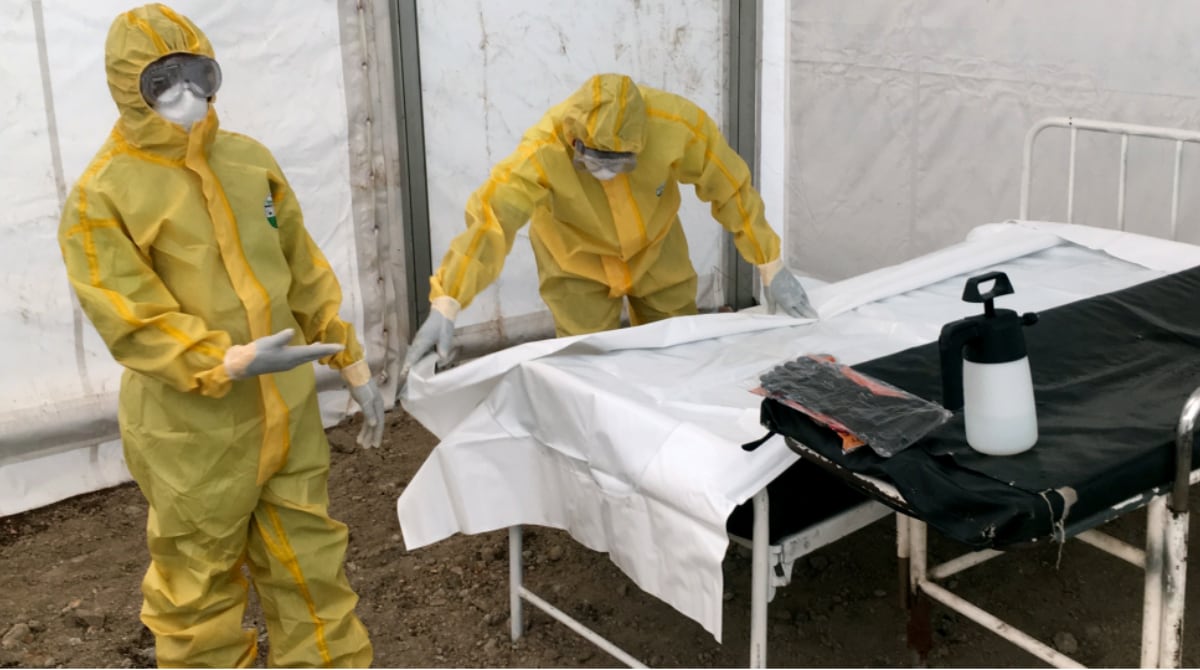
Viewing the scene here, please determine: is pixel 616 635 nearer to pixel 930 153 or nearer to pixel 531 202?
pixel 531 202

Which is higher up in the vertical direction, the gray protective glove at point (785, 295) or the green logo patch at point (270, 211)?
the green logo patch at point (270, 211)

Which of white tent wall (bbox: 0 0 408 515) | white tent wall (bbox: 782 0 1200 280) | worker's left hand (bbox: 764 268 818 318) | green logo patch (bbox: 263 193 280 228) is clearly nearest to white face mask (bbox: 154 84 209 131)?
green logo patch (bbox: 263 193 280 228)

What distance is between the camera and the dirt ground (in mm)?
2646

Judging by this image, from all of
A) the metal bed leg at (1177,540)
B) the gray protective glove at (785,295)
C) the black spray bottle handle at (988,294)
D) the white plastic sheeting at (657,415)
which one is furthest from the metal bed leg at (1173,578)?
the gray protective glove at (785,295)

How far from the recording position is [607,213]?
110 inches

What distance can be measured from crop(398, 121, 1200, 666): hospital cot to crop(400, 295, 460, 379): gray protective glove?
2.9 inches

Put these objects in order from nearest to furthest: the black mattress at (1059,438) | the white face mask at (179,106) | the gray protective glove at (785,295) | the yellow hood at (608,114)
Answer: the black mattress at (1059,438), the white face mask at (179,106), the yellow hood at (608,114), the gray protective glove at (785,295)

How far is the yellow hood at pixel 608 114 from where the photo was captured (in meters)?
2.55

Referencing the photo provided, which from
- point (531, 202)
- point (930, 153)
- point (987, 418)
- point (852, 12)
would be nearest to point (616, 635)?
point (531, 202)

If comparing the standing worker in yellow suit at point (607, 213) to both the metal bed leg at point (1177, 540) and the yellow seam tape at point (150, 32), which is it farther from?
the metal bed leg at point (1177, 540)

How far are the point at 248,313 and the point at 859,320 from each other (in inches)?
47.6

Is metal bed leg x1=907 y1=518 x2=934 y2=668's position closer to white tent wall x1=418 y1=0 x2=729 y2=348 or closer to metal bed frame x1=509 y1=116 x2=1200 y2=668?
metal bed frame x1=509 y1=116 x2=1200 y2=668

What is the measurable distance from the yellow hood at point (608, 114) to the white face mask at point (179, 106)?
0.80 meters

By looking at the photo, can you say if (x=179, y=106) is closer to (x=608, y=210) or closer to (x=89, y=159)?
(x=608, y=210)
